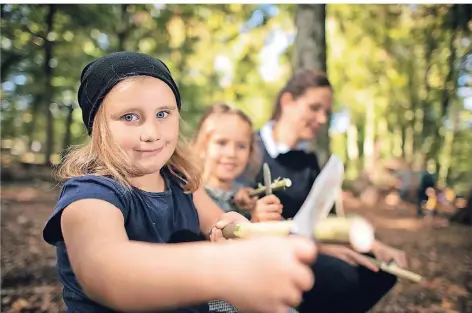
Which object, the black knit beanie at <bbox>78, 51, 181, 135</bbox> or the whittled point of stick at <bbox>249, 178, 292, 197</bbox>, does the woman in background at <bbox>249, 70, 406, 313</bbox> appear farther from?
the black knit beanie at <bbox>78, 51, 181, 135</bbox>

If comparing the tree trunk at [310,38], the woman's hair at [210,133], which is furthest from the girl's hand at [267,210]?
the tree trunk at [310,38]

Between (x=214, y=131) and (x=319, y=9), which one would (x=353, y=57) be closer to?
(x=319, y=9)

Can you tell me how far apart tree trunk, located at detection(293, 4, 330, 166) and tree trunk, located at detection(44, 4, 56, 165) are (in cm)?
72

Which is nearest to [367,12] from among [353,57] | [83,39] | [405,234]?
[353,57]

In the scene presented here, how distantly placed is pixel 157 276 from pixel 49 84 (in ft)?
3.86

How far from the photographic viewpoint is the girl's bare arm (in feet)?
1.12

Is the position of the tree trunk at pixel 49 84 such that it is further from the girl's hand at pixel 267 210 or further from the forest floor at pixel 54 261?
the girl's hand at pixel 267 210

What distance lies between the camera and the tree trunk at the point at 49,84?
4.26 ft

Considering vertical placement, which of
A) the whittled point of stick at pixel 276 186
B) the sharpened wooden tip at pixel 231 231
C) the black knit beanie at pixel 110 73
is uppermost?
the black knit beanie at pixel 110 73

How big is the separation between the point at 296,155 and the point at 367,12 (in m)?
0.62

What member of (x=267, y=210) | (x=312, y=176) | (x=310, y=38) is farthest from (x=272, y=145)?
(x=310, y=38)

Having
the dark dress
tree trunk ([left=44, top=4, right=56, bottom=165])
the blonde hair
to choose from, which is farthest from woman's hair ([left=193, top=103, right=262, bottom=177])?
the blonde hair

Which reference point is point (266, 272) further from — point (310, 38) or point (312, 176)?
point (310, 38)

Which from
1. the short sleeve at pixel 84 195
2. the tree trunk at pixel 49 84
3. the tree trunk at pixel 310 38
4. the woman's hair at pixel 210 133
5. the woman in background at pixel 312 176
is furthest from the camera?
the tree trunk at pixel 310 38
